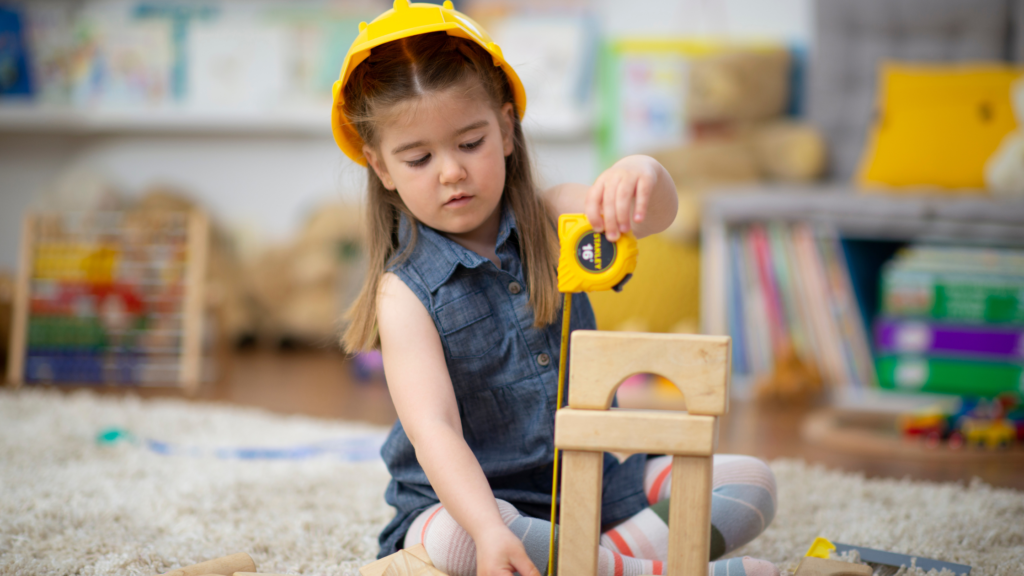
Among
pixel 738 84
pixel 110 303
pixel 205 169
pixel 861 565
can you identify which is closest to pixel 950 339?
pixel 738 84

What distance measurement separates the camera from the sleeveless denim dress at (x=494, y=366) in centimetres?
77

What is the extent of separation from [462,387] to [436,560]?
0.51ft

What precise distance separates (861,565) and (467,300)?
0.40 m

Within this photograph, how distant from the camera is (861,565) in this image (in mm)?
723

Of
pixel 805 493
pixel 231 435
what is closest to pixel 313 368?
pixel 231 435

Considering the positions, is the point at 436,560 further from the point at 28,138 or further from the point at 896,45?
the point at 28,138

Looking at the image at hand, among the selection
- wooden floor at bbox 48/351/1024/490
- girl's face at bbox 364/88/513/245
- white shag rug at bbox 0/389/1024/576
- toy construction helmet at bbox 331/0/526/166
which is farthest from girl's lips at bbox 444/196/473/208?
wooden floor at bbox 48/351/1024/490

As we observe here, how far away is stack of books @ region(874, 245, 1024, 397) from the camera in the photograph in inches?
62.9

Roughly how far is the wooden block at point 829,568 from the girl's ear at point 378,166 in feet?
1.62

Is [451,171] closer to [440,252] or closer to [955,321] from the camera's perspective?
[440,252]

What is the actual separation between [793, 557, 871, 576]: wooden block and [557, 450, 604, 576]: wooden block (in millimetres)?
215

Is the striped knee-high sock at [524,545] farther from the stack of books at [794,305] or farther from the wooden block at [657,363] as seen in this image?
the stack of books at [794,305]

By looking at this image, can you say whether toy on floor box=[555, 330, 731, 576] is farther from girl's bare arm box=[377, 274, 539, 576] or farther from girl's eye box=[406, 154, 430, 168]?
girl's eye box=[406, 154, 430, 168]

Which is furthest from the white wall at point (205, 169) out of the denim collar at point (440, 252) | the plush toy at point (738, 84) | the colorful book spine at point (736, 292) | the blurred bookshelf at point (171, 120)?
the denim collar at point (440, 252)
